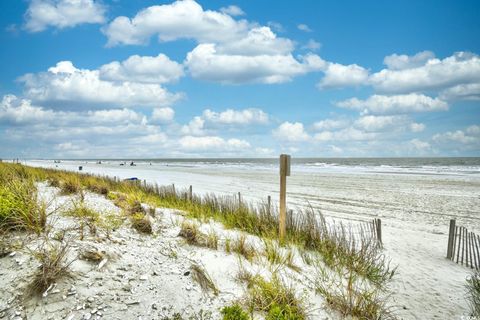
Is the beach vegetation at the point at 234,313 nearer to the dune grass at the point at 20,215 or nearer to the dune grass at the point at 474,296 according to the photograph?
the dune grass at the point at 20,215

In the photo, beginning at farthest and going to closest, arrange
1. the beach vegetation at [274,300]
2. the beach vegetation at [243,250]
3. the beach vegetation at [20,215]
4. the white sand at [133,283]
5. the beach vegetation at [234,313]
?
the beach vegetation at [243,250], the beach vegetation at [20,215], the beach vegetation at [274,300], the beach vegetation at [234,313], the white sand at [133,283]

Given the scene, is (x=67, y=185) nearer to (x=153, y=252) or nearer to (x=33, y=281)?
(x=153, y=252)

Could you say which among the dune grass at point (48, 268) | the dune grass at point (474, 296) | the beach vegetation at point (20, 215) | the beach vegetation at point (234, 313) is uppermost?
the beach vegetation at point (20, 215)

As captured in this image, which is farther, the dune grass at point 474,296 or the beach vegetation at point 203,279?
A: the dune grass at point 474,296

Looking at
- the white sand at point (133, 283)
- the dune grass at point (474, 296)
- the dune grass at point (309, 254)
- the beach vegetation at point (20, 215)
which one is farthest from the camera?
the dune grass at point (474, 296)

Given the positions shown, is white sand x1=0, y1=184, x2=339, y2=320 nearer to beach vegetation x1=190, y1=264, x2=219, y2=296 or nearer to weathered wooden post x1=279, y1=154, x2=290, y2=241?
beach vegetation x1=190, y1=264, x2=219, y2=296

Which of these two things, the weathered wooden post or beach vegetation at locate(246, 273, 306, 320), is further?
the weathered wooden post

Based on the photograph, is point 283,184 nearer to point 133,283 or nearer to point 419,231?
point 133,283

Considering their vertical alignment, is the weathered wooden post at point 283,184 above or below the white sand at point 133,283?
above

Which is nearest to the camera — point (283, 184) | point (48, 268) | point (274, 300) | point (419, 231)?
point (48, 268)

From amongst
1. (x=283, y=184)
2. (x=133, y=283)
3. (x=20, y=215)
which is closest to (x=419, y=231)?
(x=283, y=184)

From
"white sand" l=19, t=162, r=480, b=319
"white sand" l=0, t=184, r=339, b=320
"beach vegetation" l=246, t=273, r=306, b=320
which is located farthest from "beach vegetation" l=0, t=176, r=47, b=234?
"white sand" l=19, t=162, r=480, b=319

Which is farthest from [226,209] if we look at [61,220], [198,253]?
[61,220]

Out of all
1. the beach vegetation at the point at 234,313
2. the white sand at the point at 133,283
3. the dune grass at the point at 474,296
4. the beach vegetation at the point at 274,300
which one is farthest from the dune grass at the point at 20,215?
the dune grass at the point at 474,296
